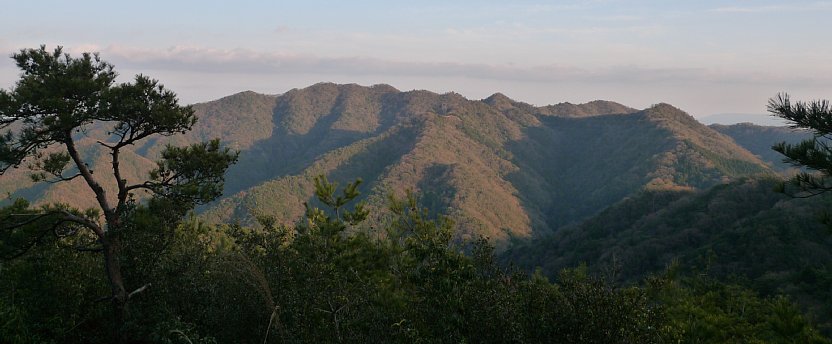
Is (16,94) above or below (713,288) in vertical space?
above

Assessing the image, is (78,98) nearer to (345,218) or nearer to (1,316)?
(1,316)

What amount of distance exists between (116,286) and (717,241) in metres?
73.9

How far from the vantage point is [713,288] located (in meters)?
23.0

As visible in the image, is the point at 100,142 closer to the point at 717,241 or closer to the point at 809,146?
the point at 809,146

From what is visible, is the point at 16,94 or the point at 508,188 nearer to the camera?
the point at 16,94

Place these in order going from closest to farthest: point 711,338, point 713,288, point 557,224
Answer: point 711,338, point 713,288, point 557,224

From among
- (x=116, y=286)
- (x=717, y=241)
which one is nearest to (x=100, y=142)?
(x=116, y=286)

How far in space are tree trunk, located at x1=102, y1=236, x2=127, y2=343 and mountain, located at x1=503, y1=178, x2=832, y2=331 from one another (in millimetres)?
28028


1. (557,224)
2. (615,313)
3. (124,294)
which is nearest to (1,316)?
(124,294)

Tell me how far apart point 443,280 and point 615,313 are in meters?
2.45

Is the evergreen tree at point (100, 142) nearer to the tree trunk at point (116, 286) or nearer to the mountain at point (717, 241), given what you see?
the tree trunk at point (116, 286)

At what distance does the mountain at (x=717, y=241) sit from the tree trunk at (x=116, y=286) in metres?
28.0

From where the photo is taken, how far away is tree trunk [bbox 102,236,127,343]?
11203mm

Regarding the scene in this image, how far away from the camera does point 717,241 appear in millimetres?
68750
